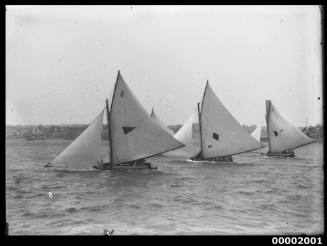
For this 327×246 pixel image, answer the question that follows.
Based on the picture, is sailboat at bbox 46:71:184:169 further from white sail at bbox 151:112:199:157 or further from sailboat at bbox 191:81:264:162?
white sail at bbox 151:112:199:157

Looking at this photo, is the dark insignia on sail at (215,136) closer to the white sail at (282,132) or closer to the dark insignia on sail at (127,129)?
the dark insignia on sail at (127,129)

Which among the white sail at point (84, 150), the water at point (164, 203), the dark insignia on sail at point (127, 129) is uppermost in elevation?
the dark insignia on sail at point (127, 129)

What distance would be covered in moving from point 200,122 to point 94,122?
15146 mm

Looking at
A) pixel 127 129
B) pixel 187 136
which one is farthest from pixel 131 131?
pixel 187 136

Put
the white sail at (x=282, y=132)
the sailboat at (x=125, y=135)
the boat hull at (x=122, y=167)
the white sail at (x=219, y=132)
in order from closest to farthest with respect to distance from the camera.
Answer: the sailboat at (x=125, y=135)
the boat hull at (x=122, y=167)
the white sail at (x=219, y=132)
the white sail at (x=282, y=132)

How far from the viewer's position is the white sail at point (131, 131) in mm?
35031

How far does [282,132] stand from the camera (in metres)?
58.6

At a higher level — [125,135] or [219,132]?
[219,132]

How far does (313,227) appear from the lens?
18.0m

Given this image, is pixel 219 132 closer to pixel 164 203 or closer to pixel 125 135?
pixel 125 135

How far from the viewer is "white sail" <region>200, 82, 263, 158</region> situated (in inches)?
1756

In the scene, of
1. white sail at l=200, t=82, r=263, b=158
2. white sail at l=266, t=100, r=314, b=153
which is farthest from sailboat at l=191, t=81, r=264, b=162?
white sail at l=266, t=100, r=314, b=153

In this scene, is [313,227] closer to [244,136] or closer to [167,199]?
[167,199]

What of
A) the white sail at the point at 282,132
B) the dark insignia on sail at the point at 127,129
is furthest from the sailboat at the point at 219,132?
the white sail at the point at 282,132
